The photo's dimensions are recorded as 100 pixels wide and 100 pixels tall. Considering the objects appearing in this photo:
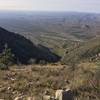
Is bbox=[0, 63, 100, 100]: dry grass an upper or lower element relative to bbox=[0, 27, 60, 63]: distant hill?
upper

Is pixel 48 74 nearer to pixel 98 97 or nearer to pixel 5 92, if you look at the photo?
pixel 5 92

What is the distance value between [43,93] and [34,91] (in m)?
0.29

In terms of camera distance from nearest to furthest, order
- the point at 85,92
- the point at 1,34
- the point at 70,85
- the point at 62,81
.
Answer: the point at 85,92 < the point at 70,85 < the point at 62,81 < the point at 1,34

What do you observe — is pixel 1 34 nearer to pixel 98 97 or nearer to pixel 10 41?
pixel 10 41

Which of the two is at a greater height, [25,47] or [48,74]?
[48,74]

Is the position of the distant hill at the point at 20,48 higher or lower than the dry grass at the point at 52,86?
lower

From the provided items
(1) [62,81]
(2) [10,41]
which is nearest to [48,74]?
(1) [62,81]

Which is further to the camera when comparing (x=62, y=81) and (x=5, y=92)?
(x=62, y=81)

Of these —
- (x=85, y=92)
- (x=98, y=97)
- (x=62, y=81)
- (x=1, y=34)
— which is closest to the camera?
(x=98, y=97)

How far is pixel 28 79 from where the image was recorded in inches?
351

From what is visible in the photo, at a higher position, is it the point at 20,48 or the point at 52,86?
the point at 52,86

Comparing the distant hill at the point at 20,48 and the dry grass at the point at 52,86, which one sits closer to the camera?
the dry grass at the point at 52,86

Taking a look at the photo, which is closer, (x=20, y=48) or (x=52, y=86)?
(x=52, y=86)

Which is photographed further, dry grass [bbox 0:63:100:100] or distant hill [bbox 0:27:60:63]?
distant hill [bbox 0:27:60:63]
